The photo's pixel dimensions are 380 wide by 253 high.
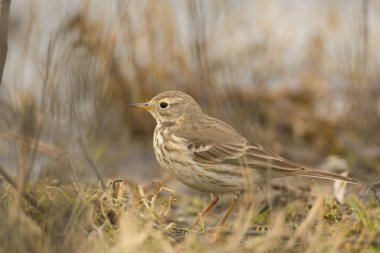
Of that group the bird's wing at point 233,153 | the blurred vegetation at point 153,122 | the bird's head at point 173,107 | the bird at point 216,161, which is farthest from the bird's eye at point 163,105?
the blurred vegetation at point 153,122

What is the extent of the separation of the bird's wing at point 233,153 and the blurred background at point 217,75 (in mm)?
820

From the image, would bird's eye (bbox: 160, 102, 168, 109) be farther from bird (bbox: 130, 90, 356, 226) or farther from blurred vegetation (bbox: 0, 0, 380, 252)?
blurred vegetation (bbox: 0, 0, 380, 252)

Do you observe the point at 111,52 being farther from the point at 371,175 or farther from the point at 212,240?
the point at 212,240

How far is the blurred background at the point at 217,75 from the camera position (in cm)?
747

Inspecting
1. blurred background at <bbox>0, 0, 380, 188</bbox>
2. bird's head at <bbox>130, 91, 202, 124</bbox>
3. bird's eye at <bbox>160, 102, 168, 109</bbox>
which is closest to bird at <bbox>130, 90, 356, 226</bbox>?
bird's head at <bbox>130, 91, 202, 124</bbox>

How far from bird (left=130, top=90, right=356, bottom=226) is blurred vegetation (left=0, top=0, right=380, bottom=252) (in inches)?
10.0

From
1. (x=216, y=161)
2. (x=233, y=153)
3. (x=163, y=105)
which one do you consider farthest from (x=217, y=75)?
(x=216, y=161)

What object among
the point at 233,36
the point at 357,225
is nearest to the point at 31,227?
the point at 357,225

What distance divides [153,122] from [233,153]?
10.1 feet

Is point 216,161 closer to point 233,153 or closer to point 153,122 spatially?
point 233,153

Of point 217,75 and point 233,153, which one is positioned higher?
point 217,75

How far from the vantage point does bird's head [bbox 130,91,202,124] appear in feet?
21.2

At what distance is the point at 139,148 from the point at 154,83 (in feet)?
2.67

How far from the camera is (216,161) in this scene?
19.5 ft
